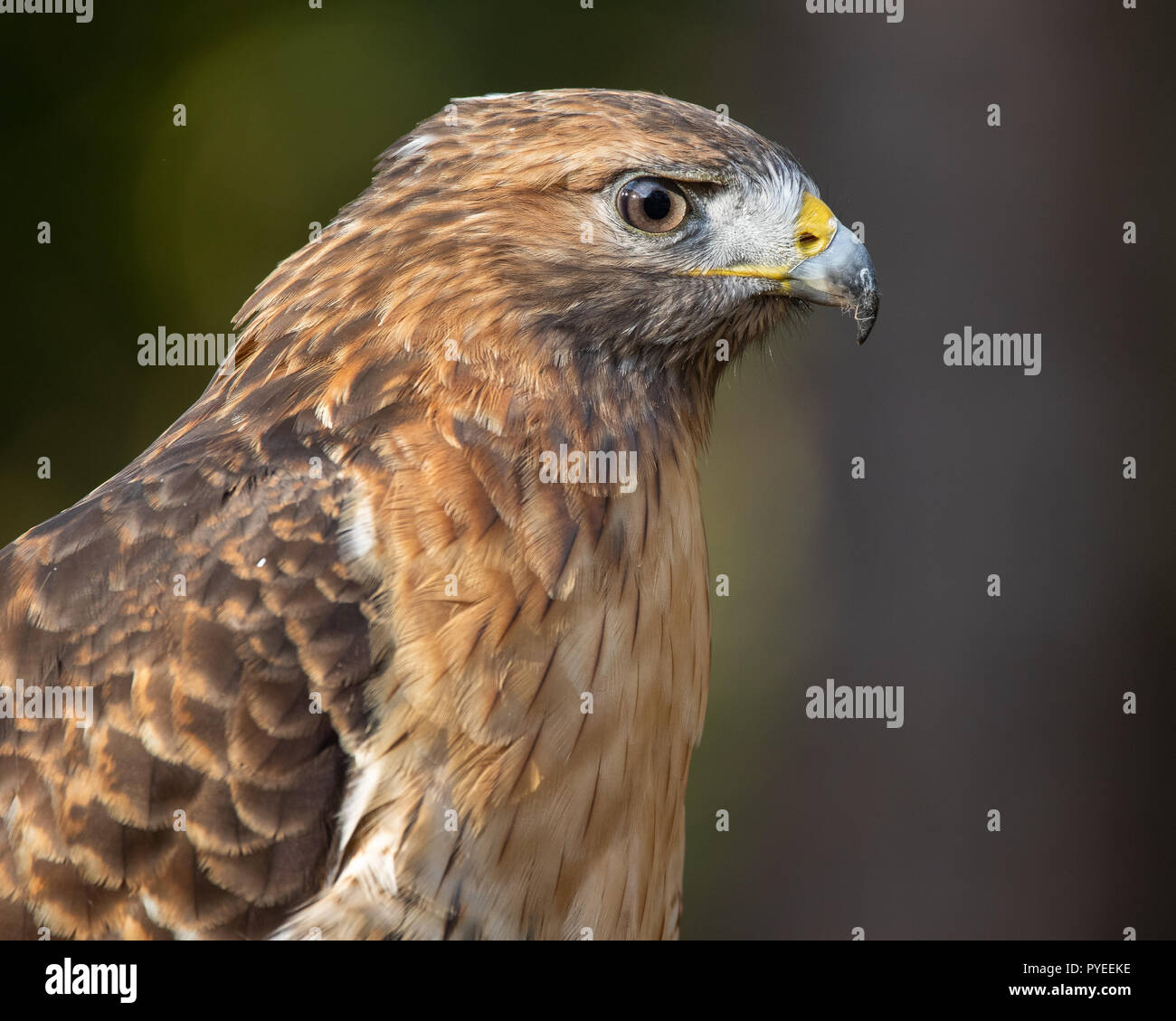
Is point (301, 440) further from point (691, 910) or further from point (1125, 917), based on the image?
point (691, 910)

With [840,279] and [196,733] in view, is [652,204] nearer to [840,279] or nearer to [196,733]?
[840,279]

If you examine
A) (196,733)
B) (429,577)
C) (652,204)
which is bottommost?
(196,733)

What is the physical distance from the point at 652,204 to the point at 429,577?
39.3 inches

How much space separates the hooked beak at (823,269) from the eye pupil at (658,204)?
215 mm

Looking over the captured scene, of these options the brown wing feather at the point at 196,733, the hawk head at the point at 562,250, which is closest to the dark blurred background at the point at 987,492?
the hawk head at the point at 562,250

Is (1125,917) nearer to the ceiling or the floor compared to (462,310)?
nearer to the floor

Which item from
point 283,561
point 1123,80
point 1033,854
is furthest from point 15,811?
point 1123,80

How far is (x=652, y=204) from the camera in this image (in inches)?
119

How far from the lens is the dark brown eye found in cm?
299

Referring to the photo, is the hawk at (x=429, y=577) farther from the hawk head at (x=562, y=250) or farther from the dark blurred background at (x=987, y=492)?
the dark blurred background at (x=987, y=492)

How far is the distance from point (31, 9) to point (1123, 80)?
5.29 meters

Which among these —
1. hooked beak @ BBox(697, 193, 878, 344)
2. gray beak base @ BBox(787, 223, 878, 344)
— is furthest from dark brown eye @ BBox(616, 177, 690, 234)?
gray beak base @ BBox(787, 223, 878, 344)

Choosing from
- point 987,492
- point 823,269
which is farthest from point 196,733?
point 987,492

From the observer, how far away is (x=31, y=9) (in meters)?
6.89
